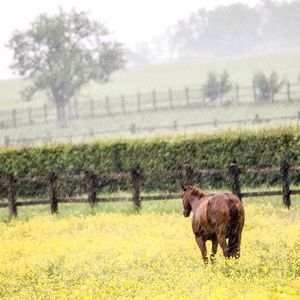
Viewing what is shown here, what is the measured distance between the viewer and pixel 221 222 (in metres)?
11.2

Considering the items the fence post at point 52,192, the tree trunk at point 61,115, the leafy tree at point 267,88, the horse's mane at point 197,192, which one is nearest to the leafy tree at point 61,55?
the tree trunk at point 61,115

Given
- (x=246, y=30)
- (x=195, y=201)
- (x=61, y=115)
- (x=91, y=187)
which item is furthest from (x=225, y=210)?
(x=246, y=30)

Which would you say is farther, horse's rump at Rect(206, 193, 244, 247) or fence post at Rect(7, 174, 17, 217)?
fence post at Rect(7, 174, 17, 217)

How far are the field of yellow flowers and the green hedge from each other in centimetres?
365

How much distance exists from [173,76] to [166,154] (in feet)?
250

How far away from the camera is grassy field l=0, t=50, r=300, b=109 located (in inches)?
3580

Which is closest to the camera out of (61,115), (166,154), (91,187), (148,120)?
(91,187)

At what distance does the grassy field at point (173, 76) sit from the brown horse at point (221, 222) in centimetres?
7337

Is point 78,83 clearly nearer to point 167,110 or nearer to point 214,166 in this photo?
point 167,110

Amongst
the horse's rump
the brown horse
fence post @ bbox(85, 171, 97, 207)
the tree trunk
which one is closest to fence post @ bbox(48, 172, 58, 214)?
fence post @ bbox(85, 171, 97, 207)

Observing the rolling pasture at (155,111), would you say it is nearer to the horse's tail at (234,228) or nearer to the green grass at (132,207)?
the green grass at (132,207)

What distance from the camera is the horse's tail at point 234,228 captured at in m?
11.2

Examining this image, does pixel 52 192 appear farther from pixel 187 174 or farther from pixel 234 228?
pixel 234 228

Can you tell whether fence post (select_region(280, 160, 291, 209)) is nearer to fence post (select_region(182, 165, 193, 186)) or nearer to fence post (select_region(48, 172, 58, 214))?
fence post (select_region(182, 165, 193, 186))
